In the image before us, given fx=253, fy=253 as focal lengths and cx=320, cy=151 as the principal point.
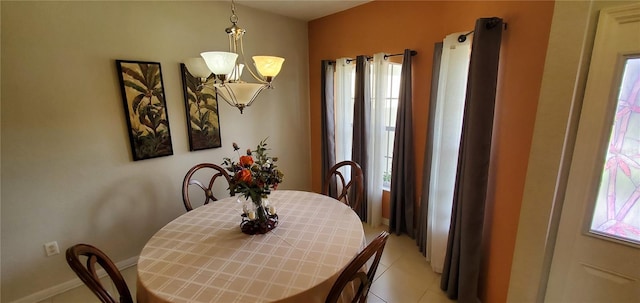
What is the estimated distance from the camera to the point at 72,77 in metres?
1.91

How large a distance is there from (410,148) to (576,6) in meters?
1.57

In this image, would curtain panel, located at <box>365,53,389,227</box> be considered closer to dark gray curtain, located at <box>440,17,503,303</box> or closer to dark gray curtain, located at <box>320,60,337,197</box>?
dark gray curtain, located at <box>320,60,337,197</box>

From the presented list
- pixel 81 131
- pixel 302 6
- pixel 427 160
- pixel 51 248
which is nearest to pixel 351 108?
pixel 427 160

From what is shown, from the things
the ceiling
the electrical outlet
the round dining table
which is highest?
the ceiling

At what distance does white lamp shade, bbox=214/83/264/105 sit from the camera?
1410 mm

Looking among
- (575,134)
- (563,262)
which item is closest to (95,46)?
(575,134)

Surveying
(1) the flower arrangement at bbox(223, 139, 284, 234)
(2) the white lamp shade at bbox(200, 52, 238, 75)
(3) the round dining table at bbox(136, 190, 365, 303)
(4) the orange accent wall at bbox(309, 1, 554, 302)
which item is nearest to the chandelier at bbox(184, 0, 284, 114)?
(2) the white lamp shade at bbox(200, 52, 238, 75)

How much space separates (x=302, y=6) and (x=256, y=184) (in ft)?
7.40

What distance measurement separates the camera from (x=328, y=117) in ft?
10.6

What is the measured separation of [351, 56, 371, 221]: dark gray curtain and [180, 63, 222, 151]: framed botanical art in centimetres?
152

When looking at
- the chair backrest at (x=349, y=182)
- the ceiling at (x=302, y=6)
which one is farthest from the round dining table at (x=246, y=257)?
the ceiling at (x=302, y=6)

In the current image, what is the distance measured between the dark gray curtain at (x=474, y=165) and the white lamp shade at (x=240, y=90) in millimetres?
1335

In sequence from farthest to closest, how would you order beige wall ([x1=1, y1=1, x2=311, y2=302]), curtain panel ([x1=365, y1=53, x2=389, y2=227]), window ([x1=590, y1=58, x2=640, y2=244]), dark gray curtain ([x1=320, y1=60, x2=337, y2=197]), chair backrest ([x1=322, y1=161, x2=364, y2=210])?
dark gray curtain ([x1=320, y1=60, x2=337, y2=197]), curtain panel ([x1=365, y1=53, x2=389, y2=227]), chair backrest ([x1=322, y1=161, x2=364, y2=210]), beige wall ([x1=1, y1=1, x2=311, y2=302]), window ([x1=590, y1=58, x2=640, y2=244])

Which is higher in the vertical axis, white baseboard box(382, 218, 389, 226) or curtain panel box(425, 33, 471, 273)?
curtain panel box(425, 33, 471, 273)
